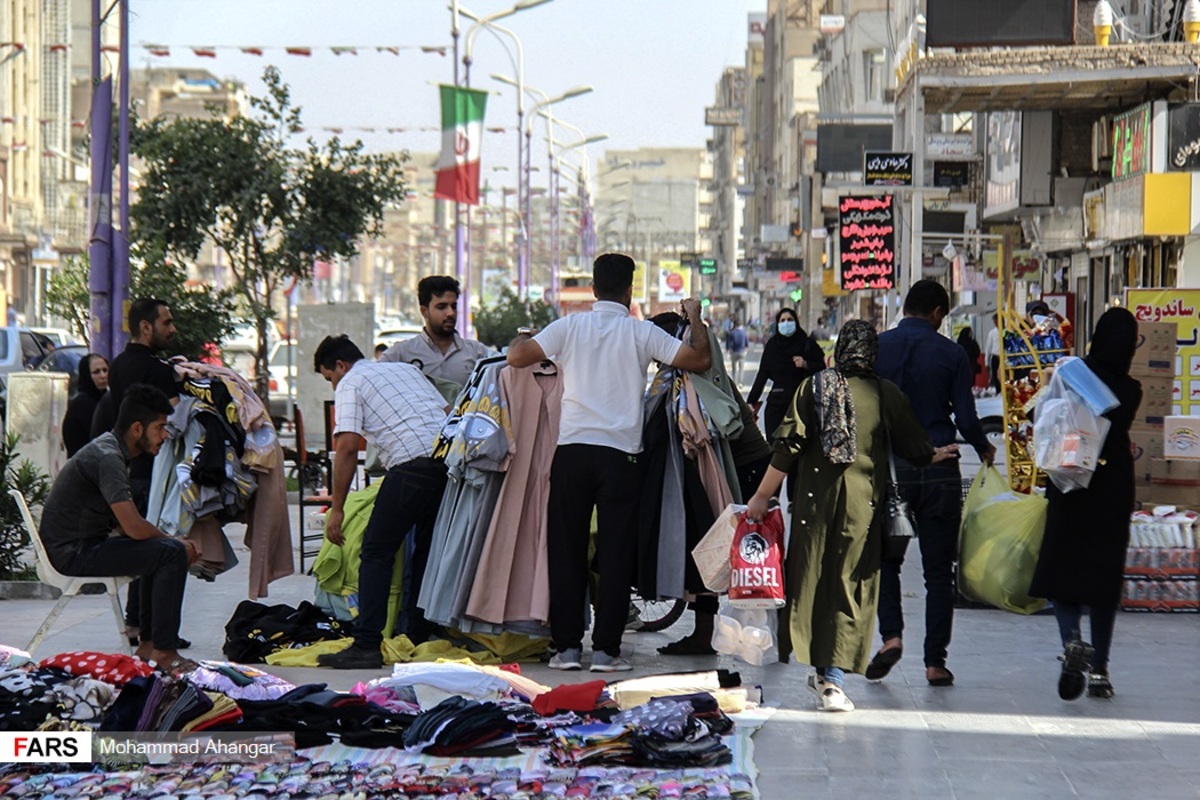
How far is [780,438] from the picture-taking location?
25.5 ft

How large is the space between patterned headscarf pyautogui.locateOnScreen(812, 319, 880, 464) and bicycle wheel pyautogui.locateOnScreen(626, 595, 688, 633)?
89.8 inches

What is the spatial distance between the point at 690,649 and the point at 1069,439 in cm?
239

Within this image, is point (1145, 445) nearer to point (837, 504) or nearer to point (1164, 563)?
point (1164, 563)

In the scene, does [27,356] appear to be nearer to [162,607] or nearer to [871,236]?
[871,236]

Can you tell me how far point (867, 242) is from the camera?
29156mm

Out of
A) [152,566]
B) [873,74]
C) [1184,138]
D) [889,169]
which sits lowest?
[152,566]

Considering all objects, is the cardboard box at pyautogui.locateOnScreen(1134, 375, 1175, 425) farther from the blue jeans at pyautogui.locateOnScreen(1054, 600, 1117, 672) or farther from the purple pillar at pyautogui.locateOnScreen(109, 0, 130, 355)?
the purple pillar at pyautogui.locateOnScreen(109, 0, 130, 355)

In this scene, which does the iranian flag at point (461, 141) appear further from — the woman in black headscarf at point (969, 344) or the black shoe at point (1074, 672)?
the black shoe at point (1074, 672)

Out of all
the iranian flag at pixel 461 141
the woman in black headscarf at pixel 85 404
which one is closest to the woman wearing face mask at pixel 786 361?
the woman in black headscarf at pixel 85 404

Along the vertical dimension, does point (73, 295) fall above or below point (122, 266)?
below

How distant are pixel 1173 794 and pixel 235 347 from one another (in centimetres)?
3041

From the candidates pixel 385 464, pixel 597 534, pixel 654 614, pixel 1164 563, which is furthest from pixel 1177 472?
pixel 385 464

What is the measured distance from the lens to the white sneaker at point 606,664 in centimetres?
870

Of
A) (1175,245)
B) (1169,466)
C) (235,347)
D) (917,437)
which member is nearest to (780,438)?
(917,437)
